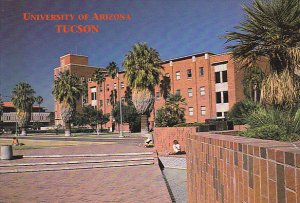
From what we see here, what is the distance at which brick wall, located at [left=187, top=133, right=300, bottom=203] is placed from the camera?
1.90m

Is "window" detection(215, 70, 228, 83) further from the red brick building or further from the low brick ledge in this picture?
the low brick ledge

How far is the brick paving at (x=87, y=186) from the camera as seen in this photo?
972cm

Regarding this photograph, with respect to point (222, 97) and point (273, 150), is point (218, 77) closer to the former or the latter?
point (222, 97)

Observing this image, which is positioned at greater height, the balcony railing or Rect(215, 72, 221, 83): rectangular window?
Rect(215, 72, 221, 83): rectangular window

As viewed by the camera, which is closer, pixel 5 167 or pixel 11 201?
pixel 11 201

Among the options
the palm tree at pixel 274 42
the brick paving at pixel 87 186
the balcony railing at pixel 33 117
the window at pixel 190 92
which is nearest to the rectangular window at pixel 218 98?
the window at pixel 190 92

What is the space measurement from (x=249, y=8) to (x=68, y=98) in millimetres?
46442

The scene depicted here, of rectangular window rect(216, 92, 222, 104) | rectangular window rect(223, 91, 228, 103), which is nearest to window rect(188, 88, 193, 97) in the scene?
rectangular window rect(216, 92, 222, 104)

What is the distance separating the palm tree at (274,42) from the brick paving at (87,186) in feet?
15.1

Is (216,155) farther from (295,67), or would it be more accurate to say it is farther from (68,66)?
(68,66)

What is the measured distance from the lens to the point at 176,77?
5784cm

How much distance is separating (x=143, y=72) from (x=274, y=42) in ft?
108

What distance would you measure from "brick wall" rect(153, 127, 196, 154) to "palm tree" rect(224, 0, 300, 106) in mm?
9297

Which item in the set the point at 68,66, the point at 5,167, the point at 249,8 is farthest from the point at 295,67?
the point at 68,66
